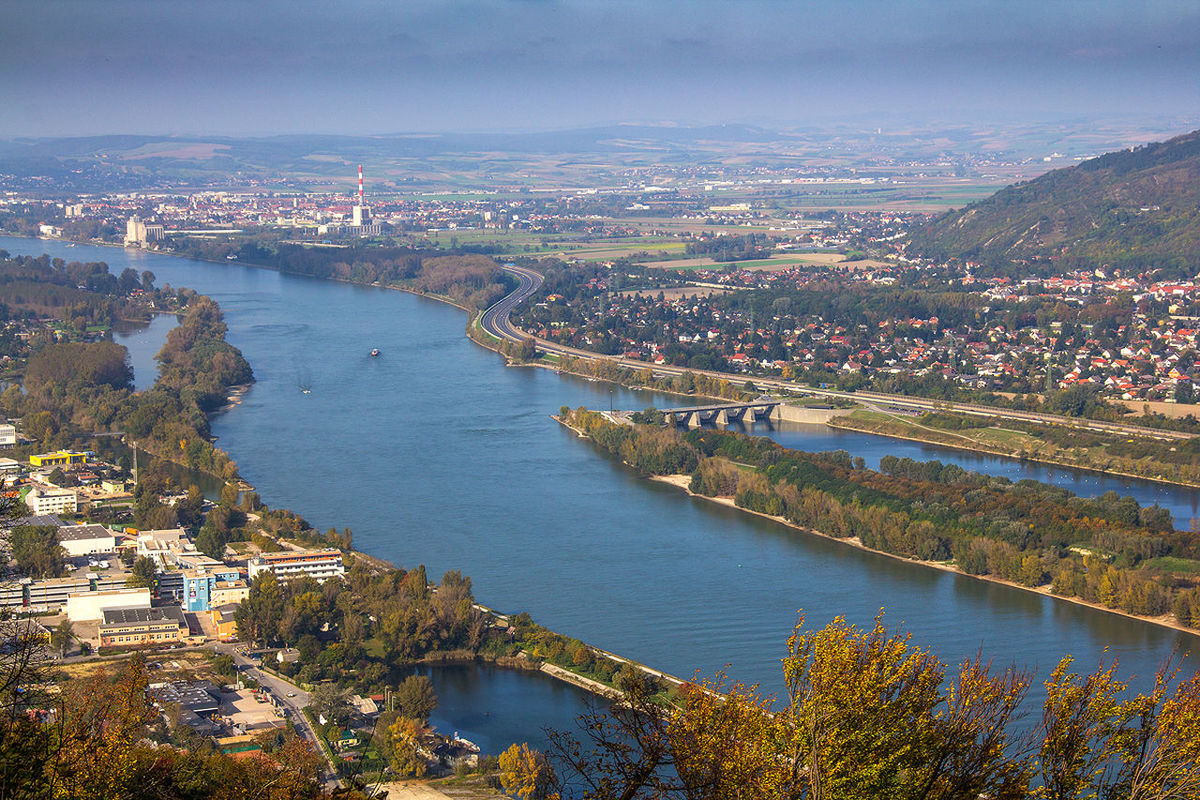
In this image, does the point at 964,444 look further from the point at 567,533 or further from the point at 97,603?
the point at 97,603

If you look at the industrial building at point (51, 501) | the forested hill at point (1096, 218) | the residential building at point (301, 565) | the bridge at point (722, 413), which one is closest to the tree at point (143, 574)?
the residential building at point (301, 565)

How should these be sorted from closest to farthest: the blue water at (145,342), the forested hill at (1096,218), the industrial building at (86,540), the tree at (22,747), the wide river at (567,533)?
the tree at (22,747) < the wide river at (567,533) < the industrial building at (86,540) < the blue water at (145,342) < the forested hill at (1096,218)

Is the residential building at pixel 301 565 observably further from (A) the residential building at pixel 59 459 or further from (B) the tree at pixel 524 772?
(A) the residential building at pixel 59 459

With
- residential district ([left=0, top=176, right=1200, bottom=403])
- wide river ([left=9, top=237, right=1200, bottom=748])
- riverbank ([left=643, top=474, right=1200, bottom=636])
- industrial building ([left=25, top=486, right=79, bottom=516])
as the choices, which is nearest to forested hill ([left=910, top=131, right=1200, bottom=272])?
residential district ([left=0, top=176, right=1200, bottom=403])

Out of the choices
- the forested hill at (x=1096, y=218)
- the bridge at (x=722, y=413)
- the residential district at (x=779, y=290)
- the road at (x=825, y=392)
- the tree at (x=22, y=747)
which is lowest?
the bridge at (x=722, y=413)

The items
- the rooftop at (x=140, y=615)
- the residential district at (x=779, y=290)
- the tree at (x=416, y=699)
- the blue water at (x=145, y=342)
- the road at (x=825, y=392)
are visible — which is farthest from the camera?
the residential district at (x=779, y=290)

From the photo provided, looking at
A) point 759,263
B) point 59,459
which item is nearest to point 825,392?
point 59,459
